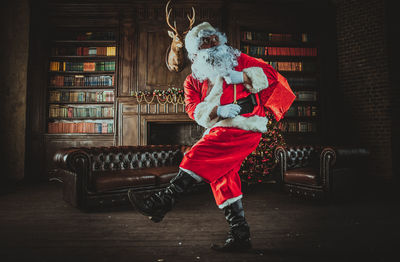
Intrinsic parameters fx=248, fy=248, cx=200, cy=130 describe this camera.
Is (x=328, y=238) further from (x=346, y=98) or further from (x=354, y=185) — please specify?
(x=346, y=98)

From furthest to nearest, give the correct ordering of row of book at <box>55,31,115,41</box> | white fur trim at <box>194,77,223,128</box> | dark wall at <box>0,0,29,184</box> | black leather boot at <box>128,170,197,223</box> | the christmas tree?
row of book at <box>55,31,115,41</box> < dark wall at <box>0,0,29,184</box> < the christmas tree < white fur trim at <box>194,77,223,128</box> < black leather boot at <box>128,170,197,223</box>

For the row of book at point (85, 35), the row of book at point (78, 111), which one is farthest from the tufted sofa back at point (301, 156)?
the row of book at point (85, 35)

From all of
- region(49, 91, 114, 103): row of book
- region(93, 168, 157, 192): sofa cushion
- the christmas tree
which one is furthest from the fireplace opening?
region(93, 168, 157, 192): sofa cushion

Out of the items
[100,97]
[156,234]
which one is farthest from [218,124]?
[100,97]

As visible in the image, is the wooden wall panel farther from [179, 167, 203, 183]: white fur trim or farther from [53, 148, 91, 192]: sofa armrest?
[179, 167, 203, 183]: white fur trim

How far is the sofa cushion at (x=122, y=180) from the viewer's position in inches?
105

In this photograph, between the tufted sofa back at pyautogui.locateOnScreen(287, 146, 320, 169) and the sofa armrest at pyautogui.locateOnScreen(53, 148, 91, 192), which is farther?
the tufted sofa back at pyautogui.locateOnScreen(287, 146, 320, 169)

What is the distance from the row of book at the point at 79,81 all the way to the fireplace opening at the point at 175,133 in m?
1.35

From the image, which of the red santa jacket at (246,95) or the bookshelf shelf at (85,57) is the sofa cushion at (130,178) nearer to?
the red santa jacket at (246,95)

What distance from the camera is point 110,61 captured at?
5.20 meters

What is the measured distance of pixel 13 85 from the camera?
4746 millimetres

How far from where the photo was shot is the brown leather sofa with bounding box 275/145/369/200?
2.87 m

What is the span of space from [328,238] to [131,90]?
166 inches

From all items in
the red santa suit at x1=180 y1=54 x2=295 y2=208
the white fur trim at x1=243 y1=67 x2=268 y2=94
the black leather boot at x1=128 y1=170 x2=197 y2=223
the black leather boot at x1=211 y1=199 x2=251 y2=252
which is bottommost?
the black leather boot at x1=211 y1=199 x2=251 y2=252
